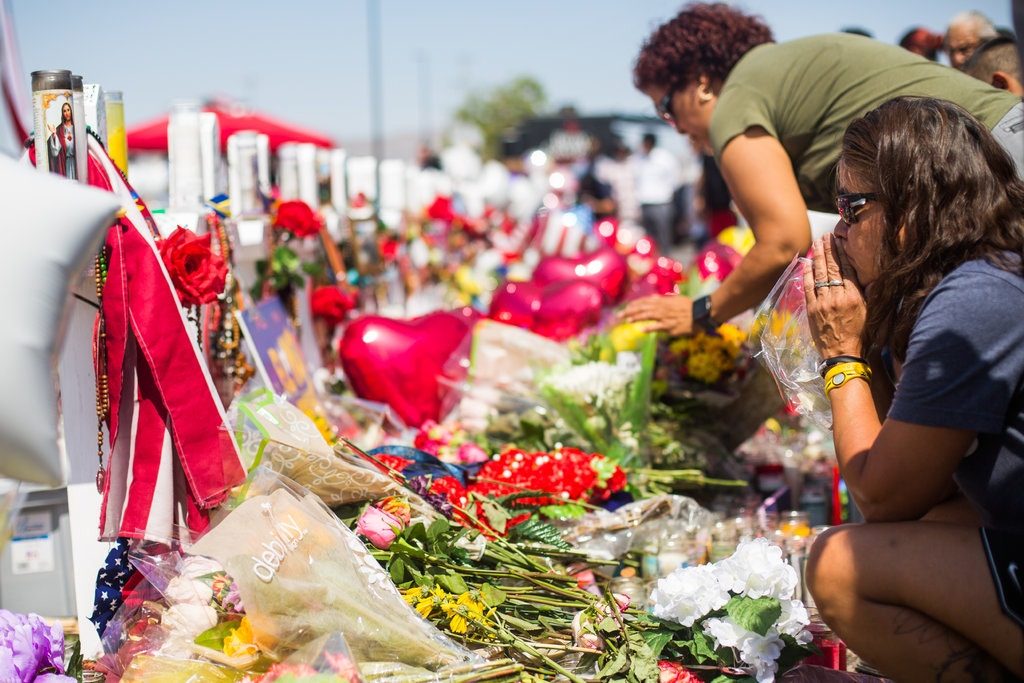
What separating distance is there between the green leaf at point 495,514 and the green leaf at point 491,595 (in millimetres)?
312

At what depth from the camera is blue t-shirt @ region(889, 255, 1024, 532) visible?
1812 millimetres

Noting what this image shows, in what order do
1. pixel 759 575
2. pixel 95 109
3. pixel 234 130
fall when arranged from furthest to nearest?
1. pixel 234 130
2. pixel 95 109
3. pixel 759 575

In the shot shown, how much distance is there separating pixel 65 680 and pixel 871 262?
6.17ft

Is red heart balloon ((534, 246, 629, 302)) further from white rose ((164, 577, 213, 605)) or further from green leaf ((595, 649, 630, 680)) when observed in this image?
white rose ((164, 577, 213, 605))

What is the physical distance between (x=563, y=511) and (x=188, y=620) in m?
1.09

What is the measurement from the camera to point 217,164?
3.83 metres

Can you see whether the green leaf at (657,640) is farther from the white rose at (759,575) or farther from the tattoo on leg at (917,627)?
the tattoo on leg at (917,627)

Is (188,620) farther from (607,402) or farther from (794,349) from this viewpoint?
(607,402)

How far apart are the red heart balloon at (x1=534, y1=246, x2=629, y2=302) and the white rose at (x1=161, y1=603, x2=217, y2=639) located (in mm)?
3195

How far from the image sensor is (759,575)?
221 centimetres

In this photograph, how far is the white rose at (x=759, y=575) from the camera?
221 centimetres

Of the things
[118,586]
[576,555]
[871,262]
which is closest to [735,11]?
[871,262]

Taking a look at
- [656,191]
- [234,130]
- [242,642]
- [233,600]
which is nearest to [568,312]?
[233,600]

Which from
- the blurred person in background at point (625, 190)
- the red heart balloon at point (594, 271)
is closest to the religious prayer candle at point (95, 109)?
the red heart balloon at point (594, 271)
